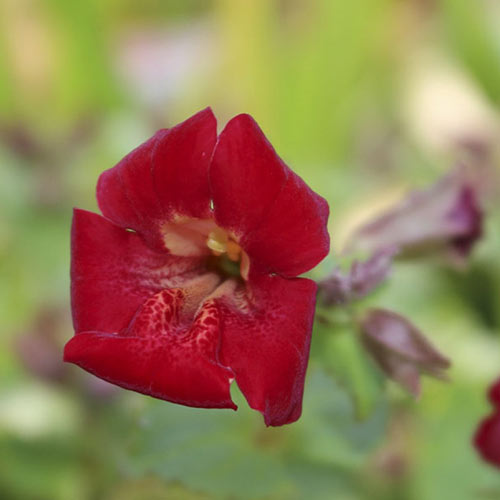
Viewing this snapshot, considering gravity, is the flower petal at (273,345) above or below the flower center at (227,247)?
below

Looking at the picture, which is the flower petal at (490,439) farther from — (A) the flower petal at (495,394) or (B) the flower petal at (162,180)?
(B) the flower petal at (162,180)

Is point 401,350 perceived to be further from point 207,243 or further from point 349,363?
point 207,243


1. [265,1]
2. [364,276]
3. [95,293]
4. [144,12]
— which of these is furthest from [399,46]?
[95,293]

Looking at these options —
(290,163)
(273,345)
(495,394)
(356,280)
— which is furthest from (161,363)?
(290,163)

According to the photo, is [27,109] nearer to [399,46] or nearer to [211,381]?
[399,46]

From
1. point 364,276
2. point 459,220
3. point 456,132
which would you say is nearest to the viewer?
point 364,276

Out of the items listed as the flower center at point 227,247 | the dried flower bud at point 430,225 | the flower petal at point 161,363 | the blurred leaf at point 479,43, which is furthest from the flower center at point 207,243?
the blurred leaf at point 479,43

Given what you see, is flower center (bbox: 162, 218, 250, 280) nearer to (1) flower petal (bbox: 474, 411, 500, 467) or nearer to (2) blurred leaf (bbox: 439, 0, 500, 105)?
(1) flower petal (bbox: 474, 411, 500, 467)
